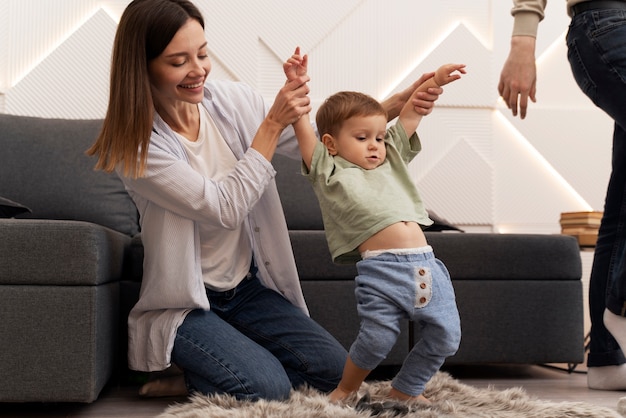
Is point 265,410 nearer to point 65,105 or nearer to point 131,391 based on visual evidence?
point 131,391

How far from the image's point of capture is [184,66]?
198 centimetres

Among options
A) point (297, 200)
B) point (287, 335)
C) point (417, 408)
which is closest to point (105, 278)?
point (287, 335)

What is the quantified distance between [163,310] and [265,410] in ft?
1.53

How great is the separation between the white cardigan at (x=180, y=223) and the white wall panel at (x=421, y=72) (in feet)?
5.23

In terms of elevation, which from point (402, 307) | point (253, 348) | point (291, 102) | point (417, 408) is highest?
point (291, 102)

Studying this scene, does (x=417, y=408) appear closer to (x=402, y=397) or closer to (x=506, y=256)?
(x=402, y=397)

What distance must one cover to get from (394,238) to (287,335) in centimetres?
46

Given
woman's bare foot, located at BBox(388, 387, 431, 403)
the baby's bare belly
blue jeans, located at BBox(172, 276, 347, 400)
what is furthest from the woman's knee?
the baby's bare belly

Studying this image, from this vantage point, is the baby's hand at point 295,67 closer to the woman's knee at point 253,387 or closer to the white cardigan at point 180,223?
the white cardigan at point 180,223

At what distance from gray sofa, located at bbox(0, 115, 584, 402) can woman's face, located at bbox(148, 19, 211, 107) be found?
44 cm

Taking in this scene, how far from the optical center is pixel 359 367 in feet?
6.19

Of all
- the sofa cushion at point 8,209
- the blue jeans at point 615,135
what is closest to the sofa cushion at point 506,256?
the blue jeans at point 615,135

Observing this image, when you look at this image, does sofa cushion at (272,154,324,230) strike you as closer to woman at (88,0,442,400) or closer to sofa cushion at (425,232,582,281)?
sofa cushion at (425,232,582,281)

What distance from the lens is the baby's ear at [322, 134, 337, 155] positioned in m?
2.04
